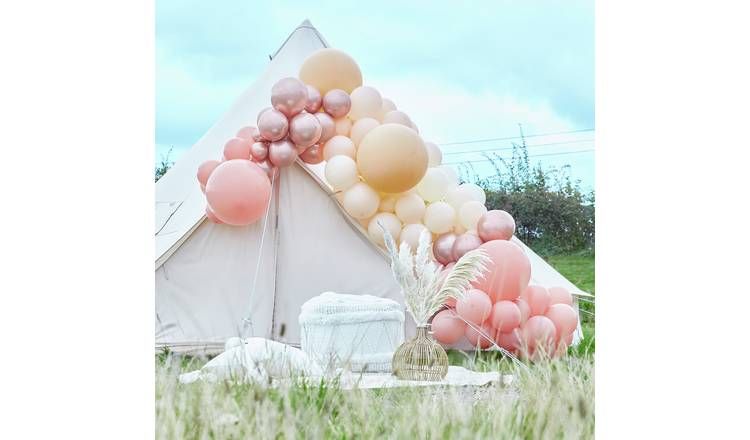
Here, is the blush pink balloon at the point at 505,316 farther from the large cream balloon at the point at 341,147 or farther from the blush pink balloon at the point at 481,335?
the large cream balloon at the point at 341,147

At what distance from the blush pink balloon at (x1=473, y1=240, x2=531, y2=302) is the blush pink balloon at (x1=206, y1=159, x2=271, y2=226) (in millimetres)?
1095

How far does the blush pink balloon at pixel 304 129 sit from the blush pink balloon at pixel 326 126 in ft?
0.26

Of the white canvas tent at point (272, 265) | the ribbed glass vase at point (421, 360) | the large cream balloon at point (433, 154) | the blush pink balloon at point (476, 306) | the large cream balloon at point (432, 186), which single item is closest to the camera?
the ribbed glass vase at point (421, 360)

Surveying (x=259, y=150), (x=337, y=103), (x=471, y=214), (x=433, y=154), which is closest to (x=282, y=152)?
(x=259, y=150)

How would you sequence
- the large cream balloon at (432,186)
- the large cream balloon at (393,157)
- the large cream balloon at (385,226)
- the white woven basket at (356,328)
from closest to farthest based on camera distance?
the white woven basket at (356,328) < the large cream balloon at (393,157) < the large cream balloon at (385,226) < the large cream balloon at (432,186)

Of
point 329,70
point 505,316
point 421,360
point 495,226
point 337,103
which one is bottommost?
point 421,360

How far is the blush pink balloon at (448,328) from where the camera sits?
154 inches

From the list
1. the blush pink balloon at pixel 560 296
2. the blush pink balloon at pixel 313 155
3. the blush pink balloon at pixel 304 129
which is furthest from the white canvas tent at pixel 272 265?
the blush pink balloon at pixel 560 296

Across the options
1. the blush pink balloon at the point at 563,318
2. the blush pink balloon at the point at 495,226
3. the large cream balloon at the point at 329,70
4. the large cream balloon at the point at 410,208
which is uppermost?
the large cream balloon at the point at 329,70

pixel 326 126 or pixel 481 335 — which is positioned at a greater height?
pixel 326 126

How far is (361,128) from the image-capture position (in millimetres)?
4168

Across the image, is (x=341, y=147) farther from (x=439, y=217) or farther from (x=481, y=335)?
(x=481, y=335)

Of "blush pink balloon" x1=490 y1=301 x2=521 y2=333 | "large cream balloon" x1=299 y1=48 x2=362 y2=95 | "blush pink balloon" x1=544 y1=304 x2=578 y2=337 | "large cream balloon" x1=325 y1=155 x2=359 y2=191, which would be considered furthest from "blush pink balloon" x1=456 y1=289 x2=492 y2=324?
"large cream balloon" x1=299 y1=48 x2=362 y2=95

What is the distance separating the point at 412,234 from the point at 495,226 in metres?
0.40
